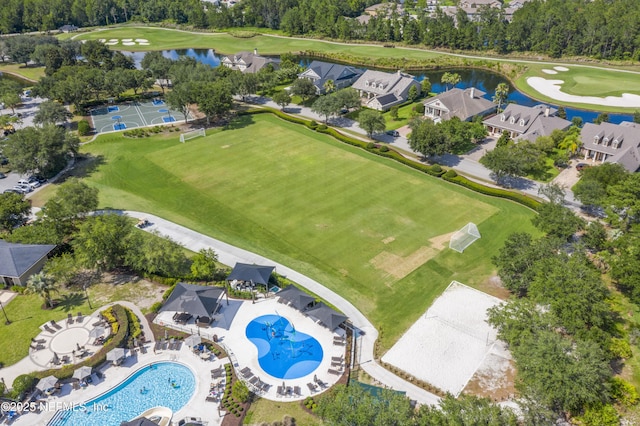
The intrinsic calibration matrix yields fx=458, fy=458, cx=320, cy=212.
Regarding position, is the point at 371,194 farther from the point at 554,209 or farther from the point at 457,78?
the point at 457,78

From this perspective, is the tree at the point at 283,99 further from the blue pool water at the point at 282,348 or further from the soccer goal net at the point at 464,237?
the blue pool water at the point at 282,348

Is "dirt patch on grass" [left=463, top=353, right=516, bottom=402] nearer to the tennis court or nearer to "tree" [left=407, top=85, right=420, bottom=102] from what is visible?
"tree" [left=407, top=85, right=420, bottom=102]

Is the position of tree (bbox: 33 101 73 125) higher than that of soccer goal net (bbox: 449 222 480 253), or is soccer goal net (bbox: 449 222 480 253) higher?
tree (bbox: 33 101 73 125)

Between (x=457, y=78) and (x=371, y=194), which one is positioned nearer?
(x=371, y=194)

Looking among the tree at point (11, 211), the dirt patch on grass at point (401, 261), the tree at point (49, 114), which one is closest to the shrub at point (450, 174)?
the dirt patch on grass at point (401, 261)

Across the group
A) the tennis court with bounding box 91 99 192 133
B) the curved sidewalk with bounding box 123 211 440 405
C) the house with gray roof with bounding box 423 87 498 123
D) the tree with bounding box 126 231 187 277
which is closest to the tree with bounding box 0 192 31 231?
the curved sidewalk with bounding box 123 211 440 405

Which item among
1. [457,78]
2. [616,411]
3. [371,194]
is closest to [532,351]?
[616,411]

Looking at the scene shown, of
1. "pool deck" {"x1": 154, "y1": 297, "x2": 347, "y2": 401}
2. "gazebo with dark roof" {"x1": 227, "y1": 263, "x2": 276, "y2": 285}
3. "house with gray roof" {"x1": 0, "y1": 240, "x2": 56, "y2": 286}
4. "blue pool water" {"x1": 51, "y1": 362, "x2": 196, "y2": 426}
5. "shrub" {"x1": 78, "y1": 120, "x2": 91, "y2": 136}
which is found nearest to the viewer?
"blue pool water" {"x1": 51, "y1": 362, "x2": 196, "y2": 426}
